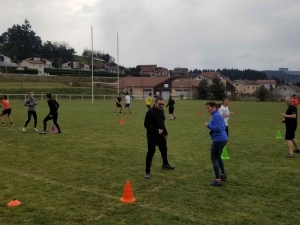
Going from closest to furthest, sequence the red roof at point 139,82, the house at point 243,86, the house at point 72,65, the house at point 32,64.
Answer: the red roof at point 139,82, the house at point 32,64, the house at point 72,65, the house at point 243,86

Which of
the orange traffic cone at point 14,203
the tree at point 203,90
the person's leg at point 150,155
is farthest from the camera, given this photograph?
the tree at point 203,90

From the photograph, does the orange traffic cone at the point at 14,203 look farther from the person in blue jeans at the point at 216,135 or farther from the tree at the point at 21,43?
the tree at the point at 21,43

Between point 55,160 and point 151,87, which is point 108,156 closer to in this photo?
point 55,160

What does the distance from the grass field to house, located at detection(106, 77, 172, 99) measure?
221 ft

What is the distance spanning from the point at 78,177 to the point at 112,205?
2071 millimetres

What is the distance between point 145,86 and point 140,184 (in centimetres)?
7299

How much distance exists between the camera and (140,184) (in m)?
7.09

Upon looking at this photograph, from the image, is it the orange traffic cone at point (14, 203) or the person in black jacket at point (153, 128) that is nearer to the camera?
the orange traffic cone at point (14, 203)

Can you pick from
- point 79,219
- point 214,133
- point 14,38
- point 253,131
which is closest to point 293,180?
point 214,133

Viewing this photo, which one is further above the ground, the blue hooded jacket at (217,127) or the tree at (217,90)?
the tree at (217,90)

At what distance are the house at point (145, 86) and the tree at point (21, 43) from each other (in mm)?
44645

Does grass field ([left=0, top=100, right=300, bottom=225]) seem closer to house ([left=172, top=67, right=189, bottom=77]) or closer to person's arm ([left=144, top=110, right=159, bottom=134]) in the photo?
person's arm ([left=144, top=110, right=159, bottom=134])

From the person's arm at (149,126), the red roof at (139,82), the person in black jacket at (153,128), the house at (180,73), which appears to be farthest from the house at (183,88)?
the person's arm at (149,126)

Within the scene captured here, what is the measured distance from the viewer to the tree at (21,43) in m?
107
